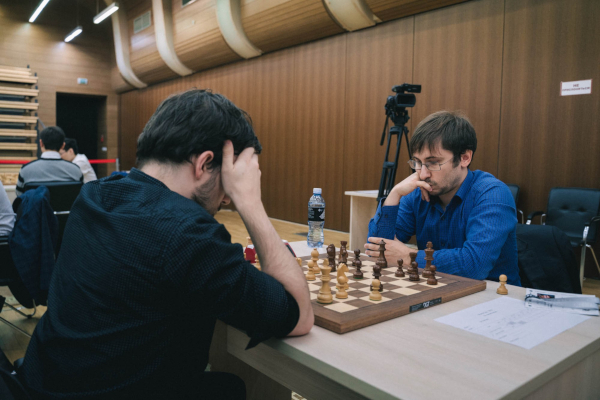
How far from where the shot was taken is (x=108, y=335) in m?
0.85

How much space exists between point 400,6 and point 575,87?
7.15ft

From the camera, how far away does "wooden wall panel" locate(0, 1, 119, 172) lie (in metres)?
11.1

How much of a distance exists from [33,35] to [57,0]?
42.9 inches

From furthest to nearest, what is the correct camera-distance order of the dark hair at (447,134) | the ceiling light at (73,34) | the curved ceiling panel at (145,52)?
the ceiling light at (73,34) → the curved ceiling panel at (145,52) → the dark hair at (447,134)

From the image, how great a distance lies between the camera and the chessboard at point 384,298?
3.58ft

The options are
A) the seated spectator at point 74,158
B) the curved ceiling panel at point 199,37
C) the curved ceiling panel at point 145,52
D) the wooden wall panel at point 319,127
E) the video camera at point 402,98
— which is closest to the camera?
the video camera at point 402,98

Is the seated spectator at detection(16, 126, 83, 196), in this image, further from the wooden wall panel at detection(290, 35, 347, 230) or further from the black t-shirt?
the wooden wall panel at detection(290, 35, 347, 230)

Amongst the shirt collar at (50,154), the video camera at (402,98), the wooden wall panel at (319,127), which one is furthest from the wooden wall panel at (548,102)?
the shirt collar at (50,154)

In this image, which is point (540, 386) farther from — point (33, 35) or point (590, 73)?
point (33, 35)

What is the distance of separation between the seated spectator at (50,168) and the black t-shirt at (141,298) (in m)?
3.34

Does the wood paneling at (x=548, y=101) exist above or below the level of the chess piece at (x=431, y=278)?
above

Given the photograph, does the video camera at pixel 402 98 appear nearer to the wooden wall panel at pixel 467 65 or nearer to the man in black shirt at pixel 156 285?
the wooden wall panel at pixel 467 65

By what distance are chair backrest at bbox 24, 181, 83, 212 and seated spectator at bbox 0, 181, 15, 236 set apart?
782 mm

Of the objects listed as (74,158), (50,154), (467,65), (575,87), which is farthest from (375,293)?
(74,158)
